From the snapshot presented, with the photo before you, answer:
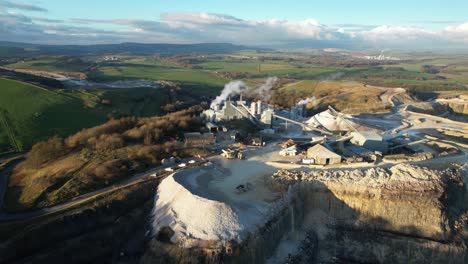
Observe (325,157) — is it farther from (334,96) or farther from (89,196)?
(334,96)

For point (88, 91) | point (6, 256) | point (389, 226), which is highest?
point (88, 91)

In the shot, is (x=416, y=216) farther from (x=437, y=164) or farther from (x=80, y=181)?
(x=80, y=181)

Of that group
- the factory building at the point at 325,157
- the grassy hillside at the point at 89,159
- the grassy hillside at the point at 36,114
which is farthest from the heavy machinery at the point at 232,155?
the grassy hillside at the point at 36,114

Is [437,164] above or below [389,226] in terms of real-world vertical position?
above

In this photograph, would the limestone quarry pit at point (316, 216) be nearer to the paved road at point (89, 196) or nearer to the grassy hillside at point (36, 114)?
the paved road at point (89, 196)

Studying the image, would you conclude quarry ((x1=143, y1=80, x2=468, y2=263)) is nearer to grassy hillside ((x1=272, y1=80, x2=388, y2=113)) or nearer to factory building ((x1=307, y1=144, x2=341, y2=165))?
factory building ((x1=307, y1=144, x2=341, y2=165))

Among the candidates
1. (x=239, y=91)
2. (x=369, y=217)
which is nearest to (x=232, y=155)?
(x=369, y=217)

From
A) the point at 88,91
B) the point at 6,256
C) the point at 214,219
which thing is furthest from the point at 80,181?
the point at 88,91
